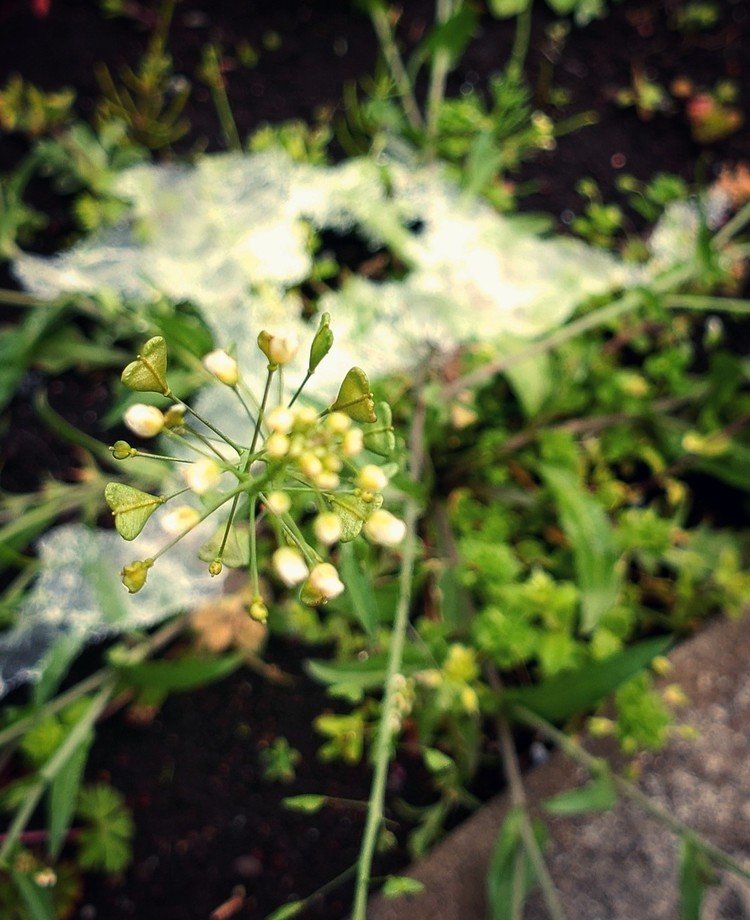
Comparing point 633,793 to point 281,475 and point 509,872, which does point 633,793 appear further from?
point 281,475

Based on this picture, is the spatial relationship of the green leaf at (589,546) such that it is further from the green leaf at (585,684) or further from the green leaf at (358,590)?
the green leaf at (358,590)

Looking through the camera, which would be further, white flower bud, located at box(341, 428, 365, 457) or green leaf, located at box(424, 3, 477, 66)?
green leaf, located at box(424, 3, 477, 66)

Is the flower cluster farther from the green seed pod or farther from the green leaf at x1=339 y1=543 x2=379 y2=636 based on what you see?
the green leaf at x1=339 y1=543 x2=379 y2=636

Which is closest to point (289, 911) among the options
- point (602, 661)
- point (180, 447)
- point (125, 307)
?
point (602, 661)

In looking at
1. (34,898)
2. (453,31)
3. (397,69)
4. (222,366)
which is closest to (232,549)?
(222,366)

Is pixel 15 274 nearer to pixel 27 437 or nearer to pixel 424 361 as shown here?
pixel 27 437

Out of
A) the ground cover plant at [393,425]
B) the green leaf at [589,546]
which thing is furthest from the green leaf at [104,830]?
the green leaf at [589,546]

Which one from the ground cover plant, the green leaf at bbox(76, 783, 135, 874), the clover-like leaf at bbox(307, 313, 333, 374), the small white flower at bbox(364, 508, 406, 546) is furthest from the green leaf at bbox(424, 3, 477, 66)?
the green leaf at bbox(76, 783, 135, 874)
